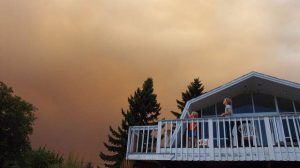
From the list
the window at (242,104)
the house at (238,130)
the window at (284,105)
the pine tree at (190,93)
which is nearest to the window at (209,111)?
the house at (238,130)

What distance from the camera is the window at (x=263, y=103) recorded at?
11.4 meters

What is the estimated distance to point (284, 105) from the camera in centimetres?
1131

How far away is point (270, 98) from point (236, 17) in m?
12.8

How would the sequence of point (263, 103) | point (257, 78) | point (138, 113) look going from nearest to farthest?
point (257, 78) → point (263, 103) → point (138, 113)

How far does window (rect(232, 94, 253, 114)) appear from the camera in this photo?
11.7 meters

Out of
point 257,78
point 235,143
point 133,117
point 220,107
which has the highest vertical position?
point 133,117

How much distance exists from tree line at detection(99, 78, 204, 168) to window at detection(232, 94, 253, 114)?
812 inches

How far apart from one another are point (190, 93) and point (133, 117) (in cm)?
771

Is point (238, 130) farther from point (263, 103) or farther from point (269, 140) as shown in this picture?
point (263, 103)

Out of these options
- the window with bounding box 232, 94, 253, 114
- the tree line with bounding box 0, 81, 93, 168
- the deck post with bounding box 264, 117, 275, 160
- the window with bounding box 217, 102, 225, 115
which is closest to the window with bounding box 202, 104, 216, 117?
the window with bounding box 217, 102, 225, 115

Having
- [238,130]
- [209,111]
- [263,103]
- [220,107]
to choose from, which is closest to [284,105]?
[263,103]

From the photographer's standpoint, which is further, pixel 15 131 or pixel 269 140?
pixel 15 131

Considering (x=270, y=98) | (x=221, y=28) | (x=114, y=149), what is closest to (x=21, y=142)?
(x=114, y=149)

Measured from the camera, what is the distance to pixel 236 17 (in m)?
22.7
